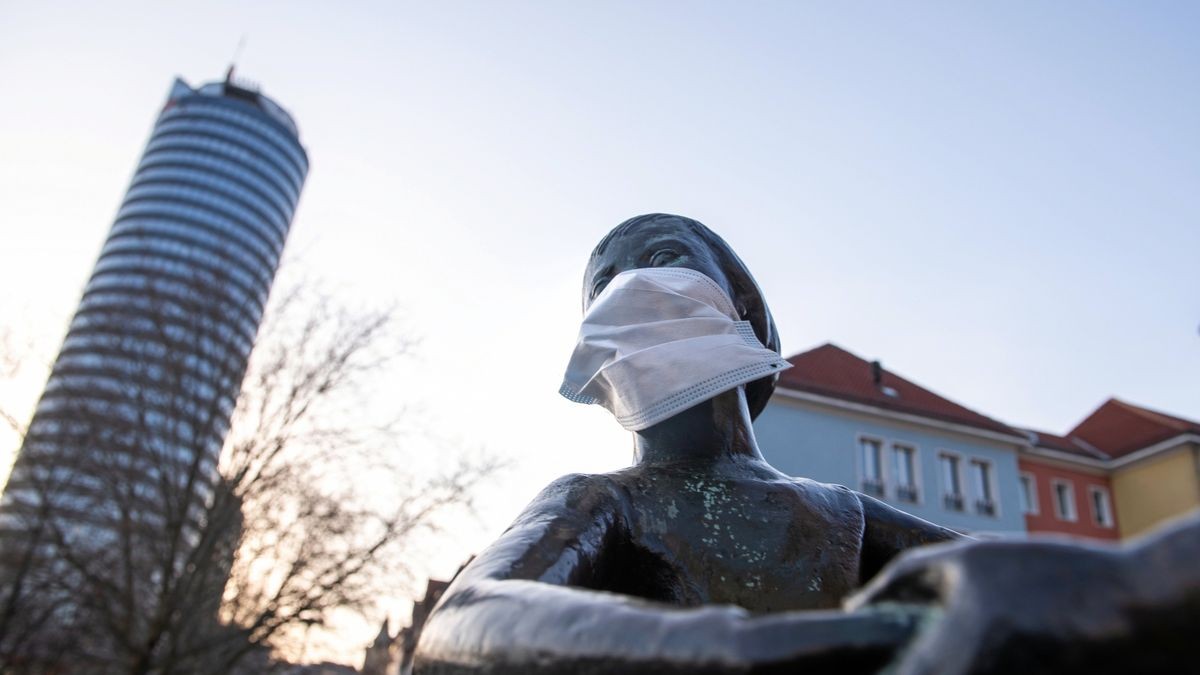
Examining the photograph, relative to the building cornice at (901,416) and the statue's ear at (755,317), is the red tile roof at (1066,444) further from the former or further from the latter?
the statue's ear at (755,317)

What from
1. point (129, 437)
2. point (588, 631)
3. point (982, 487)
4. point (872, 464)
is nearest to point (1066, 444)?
point (982, 487)

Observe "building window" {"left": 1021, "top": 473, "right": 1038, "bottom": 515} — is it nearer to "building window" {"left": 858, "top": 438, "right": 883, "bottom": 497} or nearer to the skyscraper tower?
"building window" {"left": 858, "top": 438, "right": 883, "bottom": 497}

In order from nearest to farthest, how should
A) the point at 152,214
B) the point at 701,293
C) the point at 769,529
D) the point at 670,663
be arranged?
1. the point at 670,663
2. the point at 769,529
3. the point at 701,293
4. the point at 152,214

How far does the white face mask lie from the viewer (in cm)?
161

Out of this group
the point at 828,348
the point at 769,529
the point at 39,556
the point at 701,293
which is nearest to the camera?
the point at 769,529

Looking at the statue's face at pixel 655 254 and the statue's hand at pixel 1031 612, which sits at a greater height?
the statue's face at pixel 655 254

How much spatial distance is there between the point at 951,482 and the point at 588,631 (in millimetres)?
27360

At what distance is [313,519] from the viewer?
16.1 m

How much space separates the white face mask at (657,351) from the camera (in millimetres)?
1606

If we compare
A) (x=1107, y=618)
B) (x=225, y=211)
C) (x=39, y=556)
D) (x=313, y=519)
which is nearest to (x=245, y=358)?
Answer: (x=313, y=519)

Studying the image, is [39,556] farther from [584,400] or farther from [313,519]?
[584,400]

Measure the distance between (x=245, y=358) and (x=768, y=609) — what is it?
17687mm

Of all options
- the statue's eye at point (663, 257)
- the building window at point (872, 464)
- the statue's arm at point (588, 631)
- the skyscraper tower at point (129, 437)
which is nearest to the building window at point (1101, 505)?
the building window at point (872, 464)

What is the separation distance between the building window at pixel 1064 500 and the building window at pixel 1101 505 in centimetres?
91
